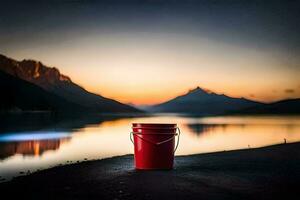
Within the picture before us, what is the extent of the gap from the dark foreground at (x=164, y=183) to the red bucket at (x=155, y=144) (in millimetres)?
243

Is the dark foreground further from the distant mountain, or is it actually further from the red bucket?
the distant mountain

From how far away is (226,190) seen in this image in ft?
14.6

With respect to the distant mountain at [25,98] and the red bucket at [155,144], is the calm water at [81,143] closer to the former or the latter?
the red bucket at [155,144]

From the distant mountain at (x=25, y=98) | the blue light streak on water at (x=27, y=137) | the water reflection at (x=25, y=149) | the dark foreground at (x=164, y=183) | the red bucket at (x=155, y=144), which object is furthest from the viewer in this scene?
the distant mountain at (x=25, y=98)

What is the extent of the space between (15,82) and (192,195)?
443ft

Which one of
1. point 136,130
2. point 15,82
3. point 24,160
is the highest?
point 15,82

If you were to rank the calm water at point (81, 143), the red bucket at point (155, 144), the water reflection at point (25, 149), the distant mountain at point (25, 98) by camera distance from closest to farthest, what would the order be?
the red bucket at point (155, 144), the calm water at point (81, 143), the water reflection at point (25, 149), the distant mountain at point (25, 98)

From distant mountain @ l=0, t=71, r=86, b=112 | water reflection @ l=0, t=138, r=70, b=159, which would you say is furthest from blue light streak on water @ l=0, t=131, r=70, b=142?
distant mountain @ l=0, t=71, r=86, b=112

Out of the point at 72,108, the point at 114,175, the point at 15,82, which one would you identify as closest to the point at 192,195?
the point at 114,175

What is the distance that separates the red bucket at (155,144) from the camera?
→ 19.1 ft

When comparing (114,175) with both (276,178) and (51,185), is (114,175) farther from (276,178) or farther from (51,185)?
(276,178)

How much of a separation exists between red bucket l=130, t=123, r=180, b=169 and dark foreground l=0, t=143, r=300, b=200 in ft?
0.80

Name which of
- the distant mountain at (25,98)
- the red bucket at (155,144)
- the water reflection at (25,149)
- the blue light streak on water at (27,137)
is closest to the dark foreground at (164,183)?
the red bucket at (155,144)

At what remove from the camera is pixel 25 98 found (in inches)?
4729
